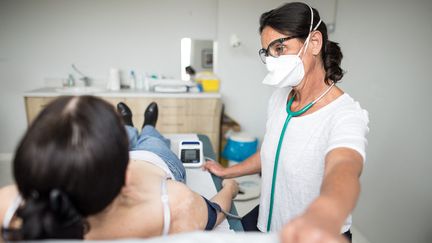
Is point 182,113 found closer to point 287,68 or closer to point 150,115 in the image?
point 150,115

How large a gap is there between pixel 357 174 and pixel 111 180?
0.54m

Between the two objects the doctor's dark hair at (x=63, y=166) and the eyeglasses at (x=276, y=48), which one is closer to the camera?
the doctor's dark hair at (x=63, y=166)

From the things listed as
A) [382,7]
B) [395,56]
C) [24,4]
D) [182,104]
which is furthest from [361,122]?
[24,4]

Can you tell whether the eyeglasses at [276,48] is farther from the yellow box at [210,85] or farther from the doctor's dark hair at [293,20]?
the yellow box at [210,85]

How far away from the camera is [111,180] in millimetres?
546

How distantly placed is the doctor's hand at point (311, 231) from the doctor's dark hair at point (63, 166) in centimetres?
35

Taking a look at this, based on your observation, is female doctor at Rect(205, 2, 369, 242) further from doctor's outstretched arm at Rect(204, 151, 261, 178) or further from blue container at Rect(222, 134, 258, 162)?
blue container at Rect(222, 134, 258, 162)

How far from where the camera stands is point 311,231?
41 cm

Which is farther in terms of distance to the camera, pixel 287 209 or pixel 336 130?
pixel 287 209

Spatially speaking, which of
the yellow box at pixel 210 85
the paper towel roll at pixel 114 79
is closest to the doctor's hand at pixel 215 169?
the yellow box at pixel 210 85

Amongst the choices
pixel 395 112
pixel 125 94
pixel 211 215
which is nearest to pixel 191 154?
pixel 211 215

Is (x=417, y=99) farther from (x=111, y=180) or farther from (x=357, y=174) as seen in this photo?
(x=111, y=180)

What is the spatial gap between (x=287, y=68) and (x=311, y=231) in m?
0.74

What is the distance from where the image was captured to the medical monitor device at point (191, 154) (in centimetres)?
145
